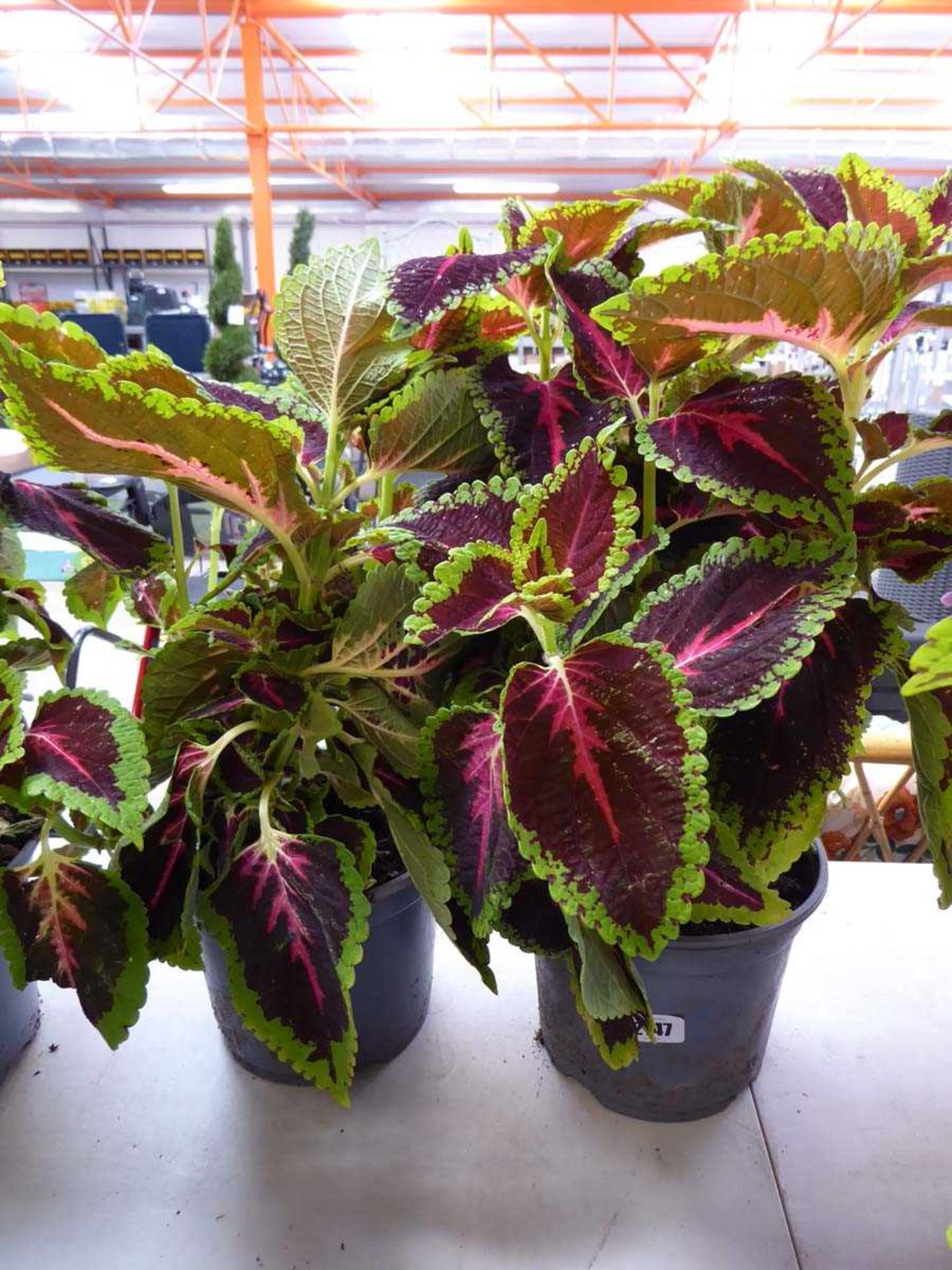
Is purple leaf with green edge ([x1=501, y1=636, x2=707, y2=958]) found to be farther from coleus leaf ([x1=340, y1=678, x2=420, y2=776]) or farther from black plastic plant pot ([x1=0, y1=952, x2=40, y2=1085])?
black plastic plant pot ([x1=0, y1=952, x2=40, y2=1085])

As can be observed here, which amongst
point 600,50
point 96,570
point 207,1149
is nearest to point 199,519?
point 96,570

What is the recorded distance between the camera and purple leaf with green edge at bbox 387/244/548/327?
54 cm

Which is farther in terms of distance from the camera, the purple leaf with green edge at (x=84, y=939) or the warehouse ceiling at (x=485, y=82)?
the warehouse ceiling at (x=485, y=82)

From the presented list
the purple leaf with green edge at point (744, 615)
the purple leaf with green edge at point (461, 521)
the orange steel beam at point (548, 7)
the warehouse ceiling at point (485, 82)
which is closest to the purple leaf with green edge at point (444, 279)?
the purple leaf with green edge at point (461, 521)

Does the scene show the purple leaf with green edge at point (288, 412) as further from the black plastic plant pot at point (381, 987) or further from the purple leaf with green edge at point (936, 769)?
the purple leaf with green edge at point (936, 769)

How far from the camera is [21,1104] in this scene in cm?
68

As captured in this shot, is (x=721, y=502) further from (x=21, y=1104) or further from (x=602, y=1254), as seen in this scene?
(x=21, y=1104)

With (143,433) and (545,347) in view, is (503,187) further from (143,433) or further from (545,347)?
(143,433)

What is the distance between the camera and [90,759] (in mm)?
545

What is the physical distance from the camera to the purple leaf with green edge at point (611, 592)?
495 mm

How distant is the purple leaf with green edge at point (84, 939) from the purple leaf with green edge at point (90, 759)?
0.06 metres

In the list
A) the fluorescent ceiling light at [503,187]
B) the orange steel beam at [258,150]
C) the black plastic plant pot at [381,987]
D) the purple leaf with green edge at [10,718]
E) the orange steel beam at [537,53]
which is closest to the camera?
the purple leaf with green edge at [10,718]

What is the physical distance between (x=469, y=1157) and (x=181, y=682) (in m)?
0.38

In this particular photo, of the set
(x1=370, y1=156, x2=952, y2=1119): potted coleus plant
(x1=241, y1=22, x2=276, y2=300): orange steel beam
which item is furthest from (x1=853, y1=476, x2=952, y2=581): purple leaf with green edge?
(x1=241, y1=22, x2=276, y2=300): orange steel beam
